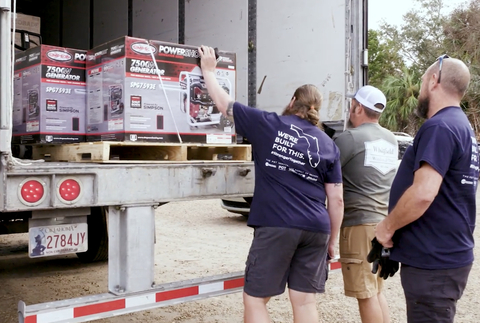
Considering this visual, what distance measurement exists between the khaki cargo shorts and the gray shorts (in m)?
0.98

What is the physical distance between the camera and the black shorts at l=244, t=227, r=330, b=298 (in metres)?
3.08

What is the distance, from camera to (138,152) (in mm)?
3697

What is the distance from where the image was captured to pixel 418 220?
266cm

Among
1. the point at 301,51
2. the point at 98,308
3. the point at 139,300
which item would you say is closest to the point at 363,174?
the point at 301,51

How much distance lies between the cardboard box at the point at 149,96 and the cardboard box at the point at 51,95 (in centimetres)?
9

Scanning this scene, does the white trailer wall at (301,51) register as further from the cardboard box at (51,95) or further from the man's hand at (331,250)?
the cardboard box at (51,95)

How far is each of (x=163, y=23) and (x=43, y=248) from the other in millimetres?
2852

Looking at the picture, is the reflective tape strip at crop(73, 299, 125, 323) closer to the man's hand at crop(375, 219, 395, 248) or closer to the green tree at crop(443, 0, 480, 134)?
the man's hand at crop(375, 219, 395, 248)

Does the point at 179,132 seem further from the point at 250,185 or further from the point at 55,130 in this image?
the point at 55,130

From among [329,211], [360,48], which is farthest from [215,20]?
[329,211]

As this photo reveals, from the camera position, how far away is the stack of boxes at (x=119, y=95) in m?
3.40

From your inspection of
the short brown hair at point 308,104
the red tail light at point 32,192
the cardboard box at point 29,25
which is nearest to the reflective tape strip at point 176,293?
the red tail light at point 32,192

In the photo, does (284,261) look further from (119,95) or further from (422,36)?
(422,36)

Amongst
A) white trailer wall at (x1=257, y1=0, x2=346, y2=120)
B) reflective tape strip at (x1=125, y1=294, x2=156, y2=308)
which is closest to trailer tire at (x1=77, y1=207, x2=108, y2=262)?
white trailer wall at (x1=257, y1=0, x2=346, y2=120)
